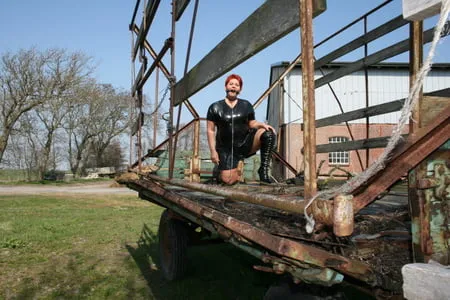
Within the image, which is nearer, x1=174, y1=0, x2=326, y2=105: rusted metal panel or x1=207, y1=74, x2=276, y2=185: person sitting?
x1=174, y1=0, x2=326, y2=105: rusted metal panel

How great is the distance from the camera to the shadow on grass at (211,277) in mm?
3598

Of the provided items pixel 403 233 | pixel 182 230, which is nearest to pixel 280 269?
pixel 403 233

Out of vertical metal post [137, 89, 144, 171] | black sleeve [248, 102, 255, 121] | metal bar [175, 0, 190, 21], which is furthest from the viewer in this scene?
vertical metal post [137, 89, 144, 171]

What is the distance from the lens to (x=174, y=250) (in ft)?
13.2

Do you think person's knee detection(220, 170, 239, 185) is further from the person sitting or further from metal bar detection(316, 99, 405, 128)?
metal bar detection(316, 99, 405, 128)

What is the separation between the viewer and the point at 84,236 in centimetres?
652

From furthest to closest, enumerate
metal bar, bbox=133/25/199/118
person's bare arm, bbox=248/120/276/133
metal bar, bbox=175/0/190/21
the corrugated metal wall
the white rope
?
the corrugated metal wall < person's bare arm, bbox=248/120/276/133 < metal bar, bbox=133/25/199/118 < metal bar, bbox=175/0/190/21 < the white rope

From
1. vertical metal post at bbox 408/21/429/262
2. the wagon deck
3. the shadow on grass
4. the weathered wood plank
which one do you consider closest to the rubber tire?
the shadow on grass

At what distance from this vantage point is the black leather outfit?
376 cm

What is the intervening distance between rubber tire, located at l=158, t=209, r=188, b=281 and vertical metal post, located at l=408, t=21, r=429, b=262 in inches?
121

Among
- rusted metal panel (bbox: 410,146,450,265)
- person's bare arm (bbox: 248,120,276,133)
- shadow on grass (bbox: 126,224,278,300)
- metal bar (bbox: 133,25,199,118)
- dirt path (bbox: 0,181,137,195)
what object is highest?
metal bar (bbox: 133,25,199,118)

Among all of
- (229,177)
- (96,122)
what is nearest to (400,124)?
(229,177)

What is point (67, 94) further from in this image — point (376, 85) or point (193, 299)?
point (193, 299)

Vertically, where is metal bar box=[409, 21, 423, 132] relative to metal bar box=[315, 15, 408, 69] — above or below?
below
